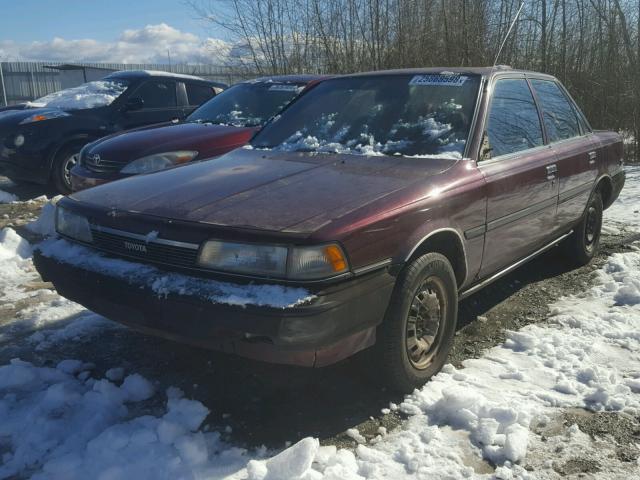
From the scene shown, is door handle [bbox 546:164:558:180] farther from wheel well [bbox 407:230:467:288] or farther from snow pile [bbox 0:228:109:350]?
snow pile [bbox 0:228:109:350]

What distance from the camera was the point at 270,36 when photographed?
13.5 m

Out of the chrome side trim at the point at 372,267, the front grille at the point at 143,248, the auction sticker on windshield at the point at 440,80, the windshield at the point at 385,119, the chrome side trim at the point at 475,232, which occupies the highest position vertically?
the auction sticker on windshield at the point at 440,80

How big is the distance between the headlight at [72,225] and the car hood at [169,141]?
257cm

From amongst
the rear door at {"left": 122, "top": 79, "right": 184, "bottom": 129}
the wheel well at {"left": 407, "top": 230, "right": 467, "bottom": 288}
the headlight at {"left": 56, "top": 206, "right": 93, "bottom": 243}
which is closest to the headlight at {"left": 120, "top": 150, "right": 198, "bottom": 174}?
the headlight at {"left": 56, "top": 206, "right": 93, "bottom": 243}

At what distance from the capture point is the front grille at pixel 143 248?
8.49ft

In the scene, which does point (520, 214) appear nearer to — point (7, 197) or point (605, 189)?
point (605, 189)

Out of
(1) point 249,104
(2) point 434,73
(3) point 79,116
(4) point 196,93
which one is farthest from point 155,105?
(2) point 434,73

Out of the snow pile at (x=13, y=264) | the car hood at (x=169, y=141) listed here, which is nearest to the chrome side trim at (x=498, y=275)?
the car hood at (x=169, y=141)

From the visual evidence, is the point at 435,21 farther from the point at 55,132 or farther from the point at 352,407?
the point at 352,407

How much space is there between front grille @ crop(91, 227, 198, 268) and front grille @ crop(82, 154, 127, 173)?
2.97m

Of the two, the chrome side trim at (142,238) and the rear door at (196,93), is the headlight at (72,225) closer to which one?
the chrome side trim at (142,238)

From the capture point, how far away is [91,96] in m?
8.41

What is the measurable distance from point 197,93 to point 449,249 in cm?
674

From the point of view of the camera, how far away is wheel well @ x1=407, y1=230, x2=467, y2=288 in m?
2.96
